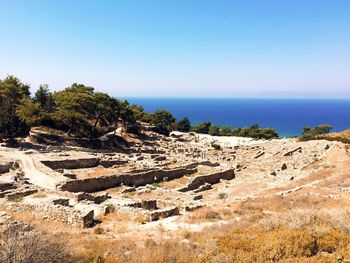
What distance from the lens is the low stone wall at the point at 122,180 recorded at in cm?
2695

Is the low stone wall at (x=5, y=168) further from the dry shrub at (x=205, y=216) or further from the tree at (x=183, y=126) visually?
the tree at (x=183, y=126)

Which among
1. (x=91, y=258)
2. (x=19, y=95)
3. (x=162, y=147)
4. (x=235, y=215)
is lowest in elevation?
(x=162, y=147)

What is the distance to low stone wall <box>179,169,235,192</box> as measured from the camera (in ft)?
100

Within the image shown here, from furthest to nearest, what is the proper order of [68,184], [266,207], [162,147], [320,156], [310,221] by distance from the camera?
1. [162,147]
2. [320,156]
3. [68,184]
4. [266,207]
5. [310,221]

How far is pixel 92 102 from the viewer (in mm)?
55938

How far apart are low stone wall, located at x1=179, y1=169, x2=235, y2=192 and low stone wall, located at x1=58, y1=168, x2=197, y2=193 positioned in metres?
3.46

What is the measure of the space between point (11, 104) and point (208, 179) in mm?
36744

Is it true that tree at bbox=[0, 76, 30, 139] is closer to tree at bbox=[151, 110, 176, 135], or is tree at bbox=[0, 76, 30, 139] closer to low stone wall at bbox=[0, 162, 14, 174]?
low stone wall at bbox=[0, 162, 14, 174]

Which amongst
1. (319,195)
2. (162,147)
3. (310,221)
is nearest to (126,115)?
(162,147)

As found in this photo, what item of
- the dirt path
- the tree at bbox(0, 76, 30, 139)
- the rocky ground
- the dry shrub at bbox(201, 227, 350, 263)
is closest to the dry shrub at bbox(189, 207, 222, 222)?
the rocky ground

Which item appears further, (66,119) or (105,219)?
(66,119)

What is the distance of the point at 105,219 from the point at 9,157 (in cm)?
2212

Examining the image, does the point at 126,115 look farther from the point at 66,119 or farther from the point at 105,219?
the point at 105,219

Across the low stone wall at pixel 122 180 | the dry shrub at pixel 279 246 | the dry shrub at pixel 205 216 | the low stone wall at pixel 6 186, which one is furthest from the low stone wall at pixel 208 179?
the dry shrub at pixel 279 246
